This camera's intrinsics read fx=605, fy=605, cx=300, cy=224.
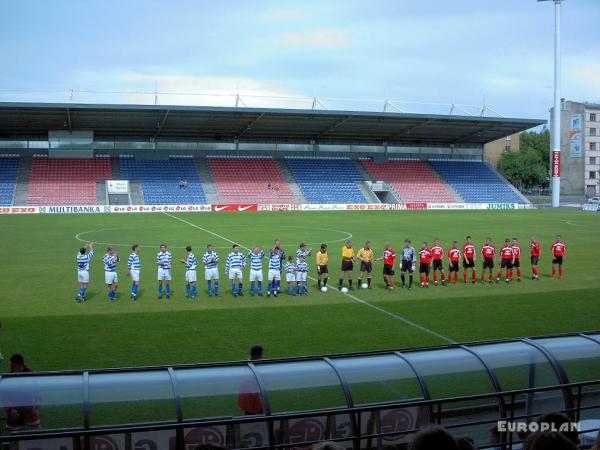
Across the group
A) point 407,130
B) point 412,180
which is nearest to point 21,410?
point 407,130

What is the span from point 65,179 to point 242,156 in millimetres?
18847

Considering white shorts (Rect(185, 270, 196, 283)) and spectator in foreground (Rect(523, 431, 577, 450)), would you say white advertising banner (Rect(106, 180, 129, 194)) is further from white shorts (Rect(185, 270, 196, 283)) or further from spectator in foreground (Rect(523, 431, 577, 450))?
spectator in foreground (Rect(523, 431, 577, 450))

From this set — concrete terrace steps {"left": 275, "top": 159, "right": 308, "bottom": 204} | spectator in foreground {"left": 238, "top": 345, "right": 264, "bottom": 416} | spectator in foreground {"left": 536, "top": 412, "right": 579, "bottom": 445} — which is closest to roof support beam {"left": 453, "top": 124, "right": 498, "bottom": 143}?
concrete terrace steps {"left": 275, "top": 159, "right": 308, "bottom": 204}

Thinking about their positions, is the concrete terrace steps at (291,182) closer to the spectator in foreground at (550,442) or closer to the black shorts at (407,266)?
the black shorts at (407,266)

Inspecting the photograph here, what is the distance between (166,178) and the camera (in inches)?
2391

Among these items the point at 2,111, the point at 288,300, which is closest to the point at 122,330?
the point at 288,300

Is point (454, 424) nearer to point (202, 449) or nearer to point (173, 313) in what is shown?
point (202, 449)

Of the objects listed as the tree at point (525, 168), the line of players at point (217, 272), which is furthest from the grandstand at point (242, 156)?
the line of players at point (217, 272)

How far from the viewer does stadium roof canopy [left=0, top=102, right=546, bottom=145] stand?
5272 cm

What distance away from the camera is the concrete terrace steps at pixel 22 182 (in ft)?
174

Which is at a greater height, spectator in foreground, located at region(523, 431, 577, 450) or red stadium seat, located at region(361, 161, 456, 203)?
red stadium seat, located at region(361, 161, 456, 203)

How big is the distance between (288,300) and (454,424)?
12.1 meters

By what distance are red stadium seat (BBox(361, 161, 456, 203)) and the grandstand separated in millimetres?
137

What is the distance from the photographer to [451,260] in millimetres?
21016
